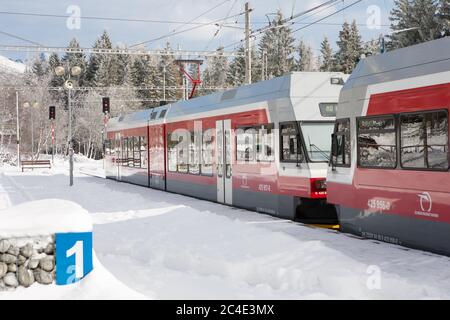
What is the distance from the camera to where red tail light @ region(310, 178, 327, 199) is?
13.1 metres

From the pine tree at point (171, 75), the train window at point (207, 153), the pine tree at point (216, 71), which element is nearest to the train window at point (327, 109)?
the train window at point (207, 153)

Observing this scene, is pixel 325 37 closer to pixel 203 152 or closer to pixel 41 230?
pixel 203 152

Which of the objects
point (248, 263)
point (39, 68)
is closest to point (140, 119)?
point (248, 263)

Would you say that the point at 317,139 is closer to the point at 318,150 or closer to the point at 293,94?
the point at 318,150

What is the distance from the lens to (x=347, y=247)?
9812 mm

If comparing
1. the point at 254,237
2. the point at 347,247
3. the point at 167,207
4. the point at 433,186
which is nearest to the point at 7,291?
the point at 254,237

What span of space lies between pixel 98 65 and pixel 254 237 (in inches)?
3344

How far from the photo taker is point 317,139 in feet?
44.3

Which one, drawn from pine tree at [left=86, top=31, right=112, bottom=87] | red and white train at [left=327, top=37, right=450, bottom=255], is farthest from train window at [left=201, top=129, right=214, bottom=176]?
pine tree at [left=86, top=31, right=112, bottom=87]

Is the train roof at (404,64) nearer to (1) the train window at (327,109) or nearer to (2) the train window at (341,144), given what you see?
(2) the train window at (341,144)

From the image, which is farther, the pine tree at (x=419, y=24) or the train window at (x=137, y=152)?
the pine tree at (x=419, y=24)

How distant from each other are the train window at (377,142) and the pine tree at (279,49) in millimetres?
68862

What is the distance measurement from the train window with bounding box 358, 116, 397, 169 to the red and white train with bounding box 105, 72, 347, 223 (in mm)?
2448

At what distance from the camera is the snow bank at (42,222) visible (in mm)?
6852
